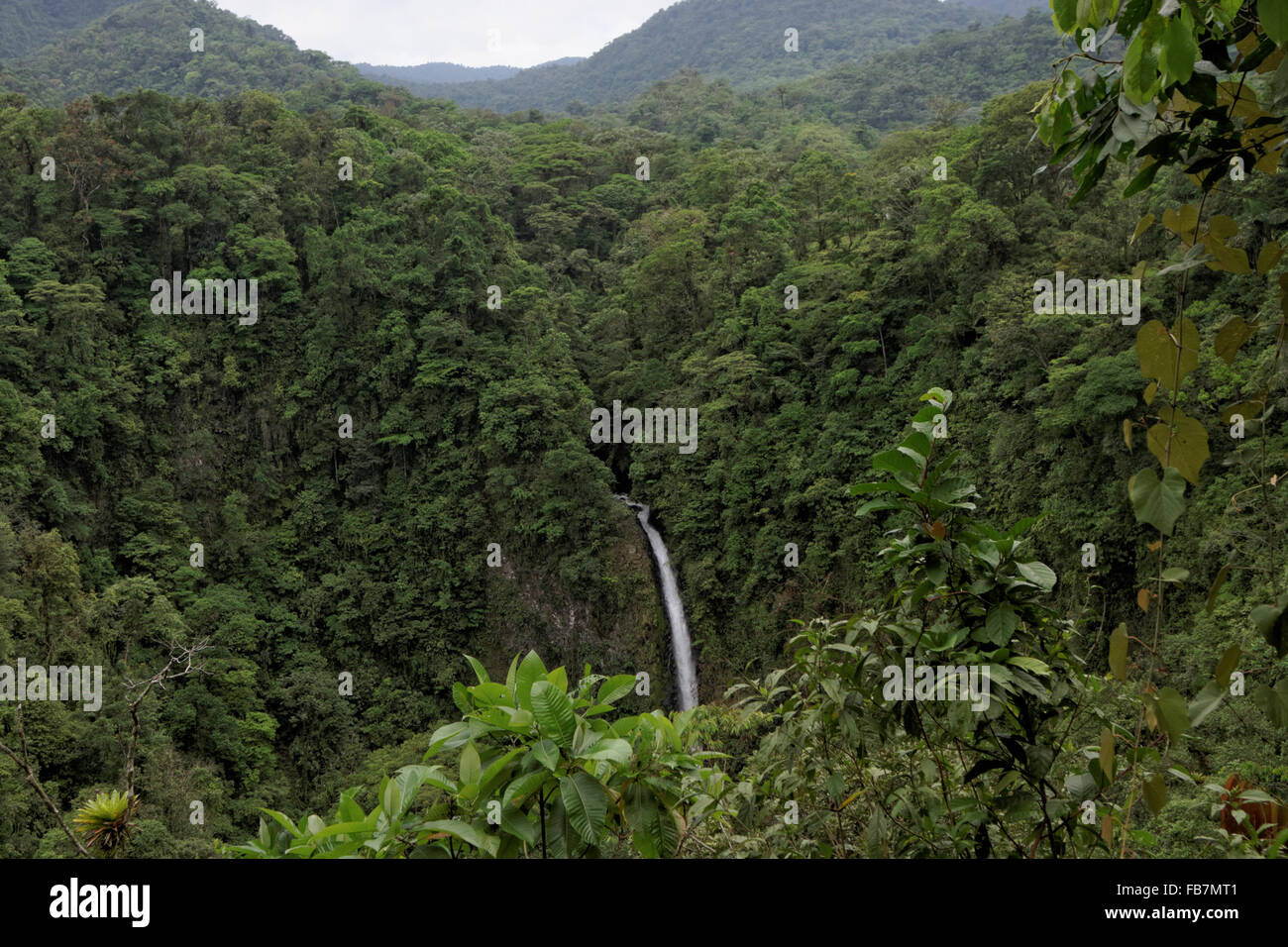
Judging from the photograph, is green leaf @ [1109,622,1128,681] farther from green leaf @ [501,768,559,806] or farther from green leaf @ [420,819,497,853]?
green leaf @ [420,819,497,853]

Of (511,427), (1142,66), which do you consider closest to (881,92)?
(511,427)

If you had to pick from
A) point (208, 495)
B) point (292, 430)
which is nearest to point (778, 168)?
point (292, 430)

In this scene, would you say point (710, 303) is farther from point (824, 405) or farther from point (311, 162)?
point (311, 162)

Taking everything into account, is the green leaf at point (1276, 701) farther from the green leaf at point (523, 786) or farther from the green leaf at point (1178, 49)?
the green leaf at point (523, 786)

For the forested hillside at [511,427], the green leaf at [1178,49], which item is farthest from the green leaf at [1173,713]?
the forested hillside at [511,427]

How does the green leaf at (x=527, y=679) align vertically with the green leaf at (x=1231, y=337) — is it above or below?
below

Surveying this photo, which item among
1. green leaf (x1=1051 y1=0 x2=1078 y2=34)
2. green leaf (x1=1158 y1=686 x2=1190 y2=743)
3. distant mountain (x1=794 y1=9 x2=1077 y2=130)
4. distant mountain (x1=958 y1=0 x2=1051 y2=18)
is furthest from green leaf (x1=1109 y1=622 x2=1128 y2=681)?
distant mountain (x1=958 y1=0 x2=1051 y2=18)
